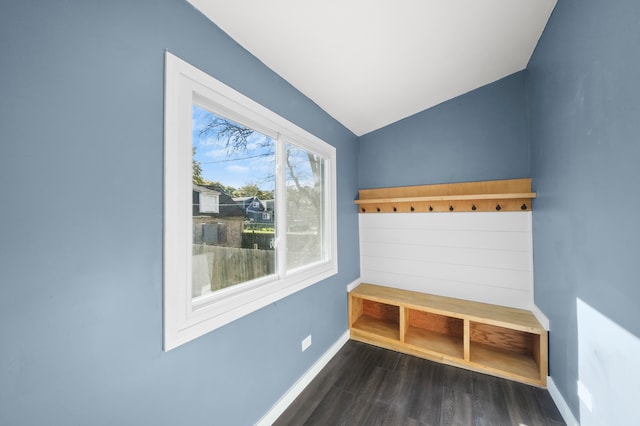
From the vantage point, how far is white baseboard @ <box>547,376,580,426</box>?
148cm

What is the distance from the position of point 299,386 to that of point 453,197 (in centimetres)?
214

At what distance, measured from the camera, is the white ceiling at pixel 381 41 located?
1.30 meters

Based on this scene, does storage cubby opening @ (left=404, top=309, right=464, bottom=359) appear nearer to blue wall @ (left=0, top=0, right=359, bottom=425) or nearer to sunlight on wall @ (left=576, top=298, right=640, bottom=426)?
sunlight on wall @ (left=576, top=298, right=640, bottom=426)

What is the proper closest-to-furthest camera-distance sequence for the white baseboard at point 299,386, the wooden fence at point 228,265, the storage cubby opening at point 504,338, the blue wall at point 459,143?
the wooden fence at point 228,265, the white baseboard at point 299,386, the storage cubby opening at point 504,338, the blue wall at point 459,143

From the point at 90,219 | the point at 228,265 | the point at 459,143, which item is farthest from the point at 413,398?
the point at 459,143

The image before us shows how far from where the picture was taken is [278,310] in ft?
5.59

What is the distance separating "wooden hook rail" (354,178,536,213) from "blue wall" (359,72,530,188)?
0.26 ft

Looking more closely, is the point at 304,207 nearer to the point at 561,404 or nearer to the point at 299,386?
the point at 299,386

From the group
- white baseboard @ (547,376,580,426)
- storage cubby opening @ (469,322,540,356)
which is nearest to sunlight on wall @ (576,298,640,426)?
white baseboard @ (547,376,580,426)

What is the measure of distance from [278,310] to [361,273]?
157cm

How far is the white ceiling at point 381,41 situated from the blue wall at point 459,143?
0.79ft

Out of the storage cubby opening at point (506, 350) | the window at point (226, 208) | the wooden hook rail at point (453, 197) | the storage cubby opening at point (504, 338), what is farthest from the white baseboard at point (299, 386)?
the wooden hook rail at point (453, 197)

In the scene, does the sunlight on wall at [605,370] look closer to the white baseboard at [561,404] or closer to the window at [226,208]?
the white baseboard at [561,404]

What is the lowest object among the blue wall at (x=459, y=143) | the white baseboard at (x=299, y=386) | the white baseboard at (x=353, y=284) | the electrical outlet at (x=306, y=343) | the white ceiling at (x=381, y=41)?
the white baseboard at (x=299, y=386)
